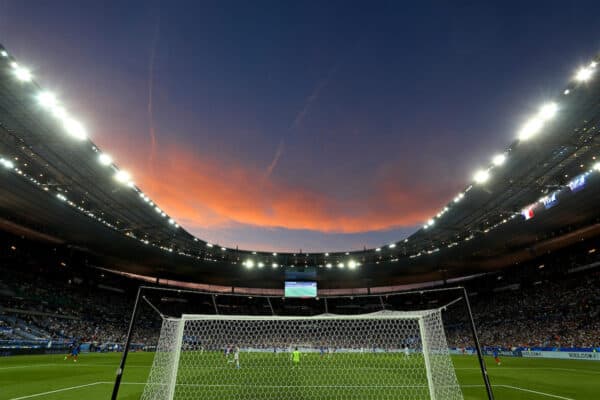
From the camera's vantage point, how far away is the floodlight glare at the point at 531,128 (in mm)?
17105

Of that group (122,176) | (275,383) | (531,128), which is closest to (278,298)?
(122,176)

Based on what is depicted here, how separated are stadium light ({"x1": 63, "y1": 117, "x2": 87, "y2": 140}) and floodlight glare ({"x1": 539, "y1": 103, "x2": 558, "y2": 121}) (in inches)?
932

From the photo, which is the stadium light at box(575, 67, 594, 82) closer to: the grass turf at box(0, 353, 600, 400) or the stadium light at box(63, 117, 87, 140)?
the grass turf at box(0, 353, 600, 400)

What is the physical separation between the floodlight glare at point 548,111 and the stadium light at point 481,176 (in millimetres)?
5877

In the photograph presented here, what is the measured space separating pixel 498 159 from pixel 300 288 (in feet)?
115

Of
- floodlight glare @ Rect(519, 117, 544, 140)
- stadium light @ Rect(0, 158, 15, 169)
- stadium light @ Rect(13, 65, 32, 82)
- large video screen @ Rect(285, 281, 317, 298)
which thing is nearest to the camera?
stadium light @ Rect(13, 65, 32, 82)

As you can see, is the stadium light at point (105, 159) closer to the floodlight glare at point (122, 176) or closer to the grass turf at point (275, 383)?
the floodlight glare at point (122, 176)

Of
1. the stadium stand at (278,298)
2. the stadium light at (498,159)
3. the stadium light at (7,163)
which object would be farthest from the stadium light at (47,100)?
the stadium light at (498,159)

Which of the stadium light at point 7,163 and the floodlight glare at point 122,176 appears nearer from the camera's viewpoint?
the stadium light at point 7,163

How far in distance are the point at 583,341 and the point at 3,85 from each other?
4545 cm

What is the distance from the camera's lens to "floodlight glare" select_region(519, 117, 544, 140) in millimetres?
17105

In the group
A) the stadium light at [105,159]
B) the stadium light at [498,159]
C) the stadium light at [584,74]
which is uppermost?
the stadium light at [105,159]

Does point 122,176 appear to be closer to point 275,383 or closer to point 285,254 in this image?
point 275,383

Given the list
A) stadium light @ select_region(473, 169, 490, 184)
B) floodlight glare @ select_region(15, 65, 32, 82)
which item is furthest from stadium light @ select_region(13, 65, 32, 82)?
stadium light @ select_region(473, 169, 490, 184)
